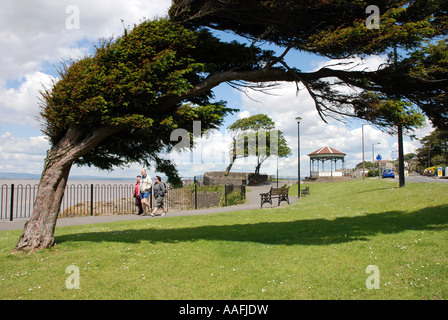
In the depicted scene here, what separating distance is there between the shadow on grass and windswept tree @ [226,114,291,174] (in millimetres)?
44254

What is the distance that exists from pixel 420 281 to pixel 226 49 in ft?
20.5

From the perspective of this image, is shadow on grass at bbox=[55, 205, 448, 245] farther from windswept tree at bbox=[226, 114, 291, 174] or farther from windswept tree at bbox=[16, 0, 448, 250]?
windswept tree at bbox=[226, 114, 291, 174]

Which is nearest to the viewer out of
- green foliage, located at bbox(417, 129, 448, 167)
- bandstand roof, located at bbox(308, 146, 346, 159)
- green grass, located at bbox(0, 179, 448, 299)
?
green grass, located at bbox(0, 179, 448, 299)

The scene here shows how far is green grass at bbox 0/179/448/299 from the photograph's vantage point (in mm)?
4309

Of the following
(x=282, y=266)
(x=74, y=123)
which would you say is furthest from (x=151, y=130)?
(x=282, y=266)

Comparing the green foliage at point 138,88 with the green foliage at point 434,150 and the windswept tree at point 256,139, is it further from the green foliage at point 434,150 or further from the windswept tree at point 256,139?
the green foliage at point 434,150

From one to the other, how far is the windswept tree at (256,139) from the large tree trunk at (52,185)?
46.6 metres

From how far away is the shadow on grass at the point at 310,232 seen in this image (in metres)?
7.27

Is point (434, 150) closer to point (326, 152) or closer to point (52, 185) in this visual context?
point (326, 152)

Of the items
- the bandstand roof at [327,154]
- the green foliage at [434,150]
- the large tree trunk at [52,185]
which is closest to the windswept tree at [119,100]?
the large tree trunk at [52,185]

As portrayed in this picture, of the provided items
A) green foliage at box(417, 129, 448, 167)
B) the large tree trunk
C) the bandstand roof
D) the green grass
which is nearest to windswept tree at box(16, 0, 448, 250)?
the large tree trunk

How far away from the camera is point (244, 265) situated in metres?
5.41

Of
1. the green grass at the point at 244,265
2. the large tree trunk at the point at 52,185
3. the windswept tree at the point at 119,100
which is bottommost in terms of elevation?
the green grass at the point at 244,265

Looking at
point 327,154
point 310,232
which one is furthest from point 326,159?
point 310,232
